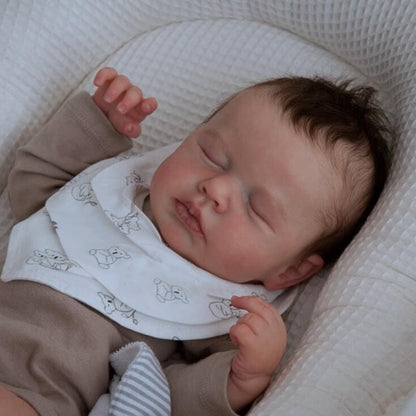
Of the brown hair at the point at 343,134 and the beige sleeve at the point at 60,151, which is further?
the beige sleeve at the point at 60,151

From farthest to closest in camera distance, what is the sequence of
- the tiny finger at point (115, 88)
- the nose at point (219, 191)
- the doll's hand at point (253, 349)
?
the tiny finger at point (115, 88), the nose at point (219, 191), the doll's hand at point (253, 349)

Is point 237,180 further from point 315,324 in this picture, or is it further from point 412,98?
point 412,98

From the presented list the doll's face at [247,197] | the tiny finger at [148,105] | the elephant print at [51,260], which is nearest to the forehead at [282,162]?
the doll's face at [247,197]

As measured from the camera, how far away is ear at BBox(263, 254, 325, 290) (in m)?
1.13

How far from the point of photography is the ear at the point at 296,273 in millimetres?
1134

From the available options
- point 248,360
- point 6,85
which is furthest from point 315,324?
point 6,85

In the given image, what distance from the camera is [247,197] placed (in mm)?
1067

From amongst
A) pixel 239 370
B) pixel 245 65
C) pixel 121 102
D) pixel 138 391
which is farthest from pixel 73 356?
pixel 245 65

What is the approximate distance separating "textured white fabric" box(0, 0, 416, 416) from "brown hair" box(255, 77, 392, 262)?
0.12 feet

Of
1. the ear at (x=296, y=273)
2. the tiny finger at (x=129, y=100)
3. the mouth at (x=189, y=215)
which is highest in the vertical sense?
the tiny finger at (x=129, y=100)

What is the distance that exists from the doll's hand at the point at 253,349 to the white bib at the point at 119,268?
132mm

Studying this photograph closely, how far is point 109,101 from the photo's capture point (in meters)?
1.19

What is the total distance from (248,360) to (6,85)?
666 millimetres

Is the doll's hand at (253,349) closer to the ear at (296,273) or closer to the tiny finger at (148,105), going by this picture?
the ear at (296,273)
